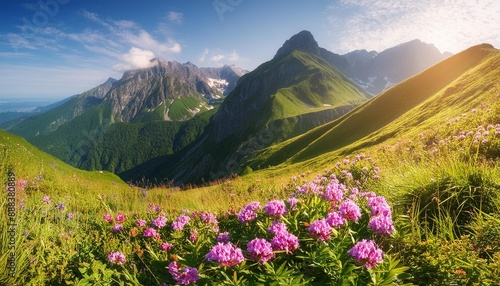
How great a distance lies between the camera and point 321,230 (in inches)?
135

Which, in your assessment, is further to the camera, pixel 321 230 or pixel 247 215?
pixel 247 215

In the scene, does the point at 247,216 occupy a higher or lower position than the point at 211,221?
higher

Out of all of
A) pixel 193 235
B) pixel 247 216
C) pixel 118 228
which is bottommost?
pixel 118 228

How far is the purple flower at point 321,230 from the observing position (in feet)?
11.2

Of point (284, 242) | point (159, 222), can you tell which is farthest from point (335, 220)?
point (159, 222)

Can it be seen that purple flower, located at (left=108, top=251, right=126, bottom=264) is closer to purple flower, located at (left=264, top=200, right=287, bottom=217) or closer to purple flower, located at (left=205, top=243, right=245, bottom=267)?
purple flower, located at (left=205, top=243, right=245, bottom=267)

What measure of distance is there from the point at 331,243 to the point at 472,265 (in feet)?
6.35

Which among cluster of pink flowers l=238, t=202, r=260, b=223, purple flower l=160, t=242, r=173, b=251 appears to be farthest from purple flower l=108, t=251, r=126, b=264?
cluster of pink flowers l=238, t=202, r=260, b=223

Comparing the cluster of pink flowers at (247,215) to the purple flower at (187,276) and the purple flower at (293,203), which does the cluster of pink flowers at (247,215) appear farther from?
the purple flower at (187,276)

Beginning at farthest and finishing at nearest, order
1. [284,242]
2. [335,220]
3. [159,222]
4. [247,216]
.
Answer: [159,222]
[247,216]
[335,220]
[284,242]

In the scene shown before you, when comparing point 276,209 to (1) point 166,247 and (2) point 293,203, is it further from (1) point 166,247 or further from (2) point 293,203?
(1) point 166,247

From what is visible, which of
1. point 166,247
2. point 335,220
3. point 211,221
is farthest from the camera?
point 211,221

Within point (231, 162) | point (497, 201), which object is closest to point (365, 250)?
point (497, 201)

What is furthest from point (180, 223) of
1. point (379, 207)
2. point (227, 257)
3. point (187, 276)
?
point (379, 207)
